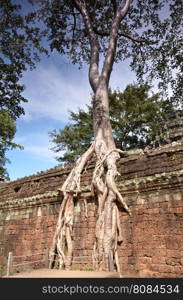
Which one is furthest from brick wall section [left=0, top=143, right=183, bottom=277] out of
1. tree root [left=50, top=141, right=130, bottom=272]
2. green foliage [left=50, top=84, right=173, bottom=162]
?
green foliage [left=50, top=84, right=173, bottom=162]

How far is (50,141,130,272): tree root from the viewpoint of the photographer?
4166mm

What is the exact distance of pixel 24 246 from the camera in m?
5.66

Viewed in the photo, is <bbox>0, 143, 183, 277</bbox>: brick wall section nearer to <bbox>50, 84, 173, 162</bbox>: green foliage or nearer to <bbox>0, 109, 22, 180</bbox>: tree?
<bbox>0, 109, 22, 180</bbox>: tree

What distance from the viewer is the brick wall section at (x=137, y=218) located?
3850 millimetres

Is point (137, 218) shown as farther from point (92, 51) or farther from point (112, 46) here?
point (92, 51)

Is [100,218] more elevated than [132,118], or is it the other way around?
[132,118]

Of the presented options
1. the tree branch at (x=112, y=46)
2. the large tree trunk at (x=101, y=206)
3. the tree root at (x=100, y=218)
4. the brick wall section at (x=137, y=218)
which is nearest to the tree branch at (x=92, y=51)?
the tree branch at (x=112, y=46)

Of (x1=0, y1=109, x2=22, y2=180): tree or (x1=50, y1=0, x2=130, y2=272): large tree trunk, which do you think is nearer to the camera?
(x1=50, y1=0, x2=130, y2=272): large tree trunk

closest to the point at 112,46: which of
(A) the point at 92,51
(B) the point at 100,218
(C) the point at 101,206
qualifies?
(A) the point at 92,51

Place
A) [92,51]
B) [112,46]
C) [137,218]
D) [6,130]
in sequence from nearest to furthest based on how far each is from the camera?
[137,218] → [112,46] → [92,51] → [6,130]

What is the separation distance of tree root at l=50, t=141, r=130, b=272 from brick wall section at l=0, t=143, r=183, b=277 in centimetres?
16

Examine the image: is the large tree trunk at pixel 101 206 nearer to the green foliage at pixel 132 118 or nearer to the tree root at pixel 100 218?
the tree root at pixel 100 218

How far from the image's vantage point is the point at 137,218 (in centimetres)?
431

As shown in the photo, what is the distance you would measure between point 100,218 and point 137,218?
735 mm
